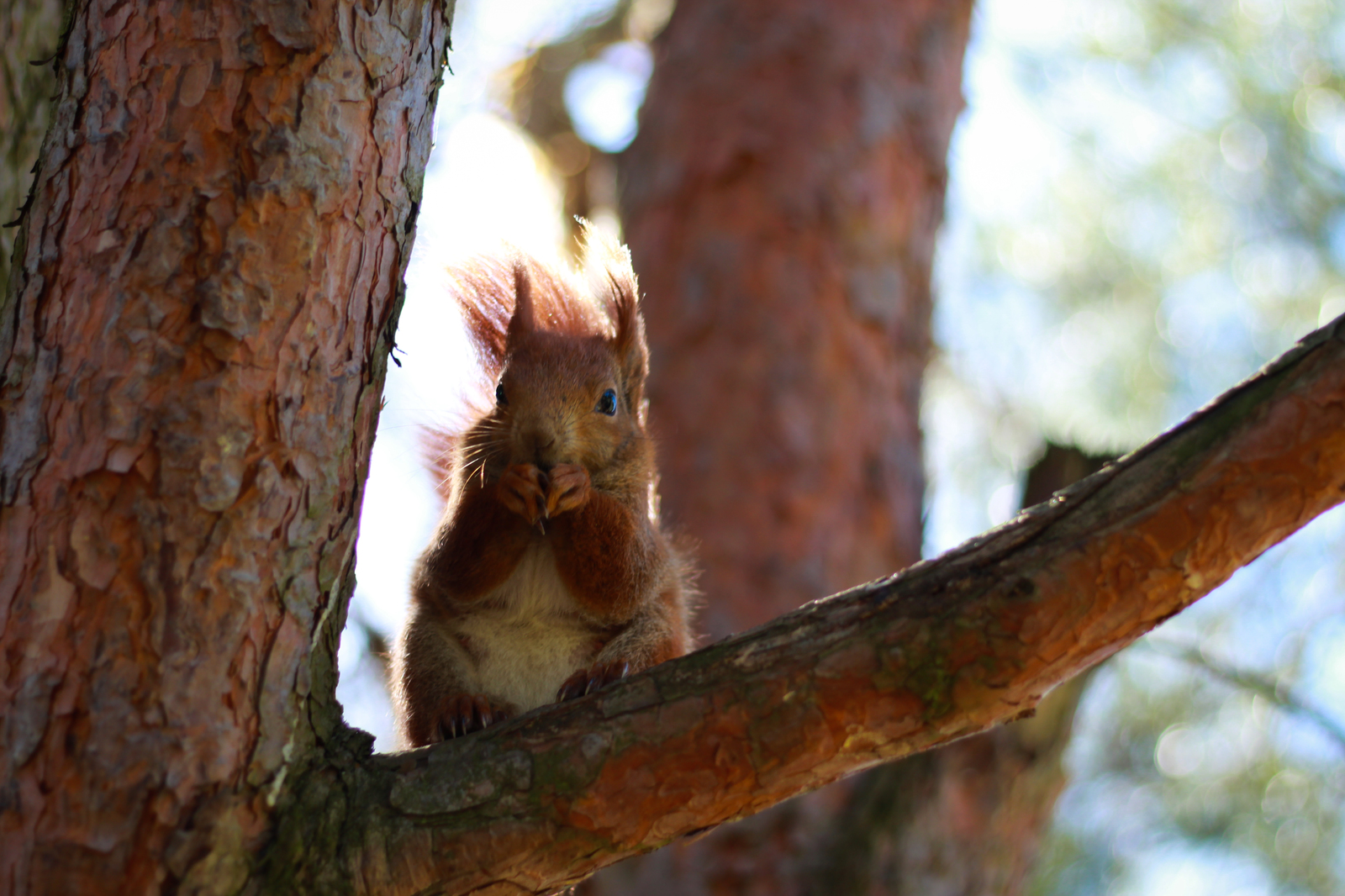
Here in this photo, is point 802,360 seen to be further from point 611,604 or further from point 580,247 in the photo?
point 611,604

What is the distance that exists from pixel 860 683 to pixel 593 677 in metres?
0.69

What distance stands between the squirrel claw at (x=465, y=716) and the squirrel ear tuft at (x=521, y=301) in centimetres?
85

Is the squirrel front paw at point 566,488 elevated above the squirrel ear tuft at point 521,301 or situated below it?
below

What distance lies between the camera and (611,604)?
2127 mm

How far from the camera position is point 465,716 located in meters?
1.90

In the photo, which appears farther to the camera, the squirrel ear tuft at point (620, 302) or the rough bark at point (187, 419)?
the squirrel ear tuft at point (620, 302)

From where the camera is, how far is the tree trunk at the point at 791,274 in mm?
3459

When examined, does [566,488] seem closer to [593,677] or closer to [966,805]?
[593,677]

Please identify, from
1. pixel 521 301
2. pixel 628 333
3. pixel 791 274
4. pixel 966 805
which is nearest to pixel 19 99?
pixel 521 301

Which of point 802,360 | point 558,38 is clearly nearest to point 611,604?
point 802,360

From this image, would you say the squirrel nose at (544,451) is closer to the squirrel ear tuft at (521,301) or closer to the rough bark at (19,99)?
the squirrel ear tuft at (521,301)

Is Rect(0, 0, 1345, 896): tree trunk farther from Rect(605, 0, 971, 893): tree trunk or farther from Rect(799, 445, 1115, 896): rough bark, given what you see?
Rect(605, 0, 971, 893): tree trunk

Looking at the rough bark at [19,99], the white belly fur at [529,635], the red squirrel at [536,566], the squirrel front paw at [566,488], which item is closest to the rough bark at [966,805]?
the red squirrel at [536,566]

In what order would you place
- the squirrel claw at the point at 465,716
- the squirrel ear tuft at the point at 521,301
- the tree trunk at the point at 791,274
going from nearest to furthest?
1. the squirrel claw at the point at 465,716
2. the squirrel ear tuft at the point at 521,301
3. the tree trunk at the point at 791,274
